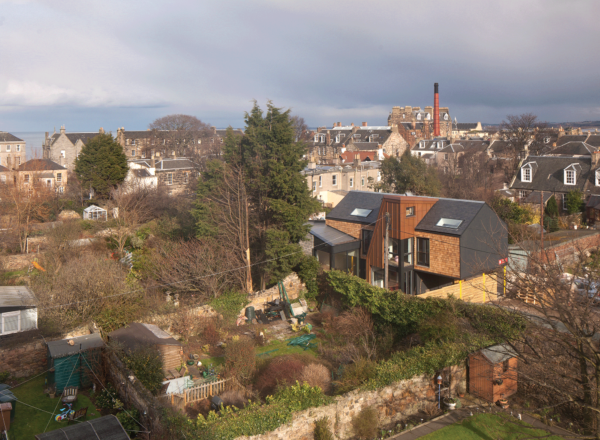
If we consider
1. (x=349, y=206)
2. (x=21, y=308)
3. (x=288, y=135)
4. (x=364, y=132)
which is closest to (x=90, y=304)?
(x=21, y=308)

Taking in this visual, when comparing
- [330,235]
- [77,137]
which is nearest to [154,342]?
[330,235]

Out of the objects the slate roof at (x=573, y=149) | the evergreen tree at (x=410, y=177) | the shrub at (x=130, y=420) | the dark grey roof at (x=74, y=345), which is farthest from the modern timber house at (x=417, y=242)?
the slate roof at (x=573, y=149)

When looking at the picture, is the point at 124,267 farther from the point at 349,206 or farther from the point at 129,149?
the point at 129,149

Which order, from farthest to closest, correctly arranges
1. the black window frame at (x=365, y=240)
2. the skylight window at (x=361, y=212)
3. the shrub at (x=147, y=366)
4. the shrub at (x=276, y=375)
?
the skylight window at (x=361, y=212), the black window frame at (x=365, y=240), the shrub at (x=276, y=375), the shrub at (x=147, y=366)

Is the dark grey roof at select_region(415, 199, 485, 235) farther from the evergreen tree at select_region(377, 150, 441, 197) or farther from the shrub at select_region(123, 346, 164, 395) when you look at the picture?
the evergreen tree at select_region(377, 150, 441, 197)

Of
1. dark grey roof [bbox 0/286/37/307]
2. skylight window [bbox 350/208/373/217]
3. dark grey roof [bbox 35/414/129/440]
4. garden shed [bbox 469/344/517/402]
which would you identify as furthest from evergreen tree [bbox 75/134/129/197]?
garden shed [bbox 469/344/517/402]

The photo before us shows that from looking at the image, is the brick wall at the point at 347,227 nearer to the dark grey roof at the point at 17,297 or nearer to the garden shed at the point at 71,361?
the garden shed at the point at 71,361
